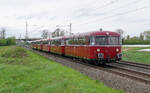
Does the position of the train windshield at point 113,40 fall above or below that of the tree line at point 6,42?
below

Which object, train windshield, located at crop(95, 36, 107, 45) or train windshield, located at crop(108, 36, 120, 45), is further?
train windshield, located at crop(108, 36, 120, 45)

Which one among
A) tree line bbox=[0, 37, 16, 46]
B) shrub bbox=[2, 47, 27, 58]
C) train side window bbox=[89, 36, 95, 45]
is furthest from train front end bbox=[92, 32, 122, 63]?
tree line bbox=[0, 37, 16, 46]

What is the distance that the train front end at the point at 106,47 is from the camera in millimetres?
14203

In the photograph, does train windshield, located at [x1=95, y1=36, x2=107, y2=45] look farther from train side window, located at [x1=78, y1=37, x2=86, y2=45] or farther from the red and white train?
train side window, located at [x1=78, y1=37, x2=86, y2=45]

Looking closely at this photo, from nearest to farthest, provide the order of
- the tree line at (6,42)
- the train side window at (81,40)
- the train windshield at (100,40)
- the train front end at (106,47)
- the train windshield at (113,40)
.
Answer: the train front end at (106,47) < the train windshield at (100,40) < the train windshield at (113,40) < the train side window at (81,40) < the tree line at (6,42)

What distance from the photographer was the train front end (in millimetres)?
14203

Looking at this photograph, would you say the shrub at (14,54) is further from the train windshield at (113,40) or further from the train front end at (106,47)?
the train windshield at (113,40)

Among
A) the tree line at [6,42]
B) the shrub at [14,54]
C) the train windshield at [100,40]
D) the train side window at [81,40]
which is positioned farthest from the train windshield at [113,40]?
the tree line at [6,42]

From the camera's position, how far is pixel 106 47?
14.3 meters

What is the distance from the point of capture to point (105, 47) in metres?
14.3

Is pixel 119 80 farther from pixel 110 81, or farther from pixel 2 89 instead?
pixel 2 89

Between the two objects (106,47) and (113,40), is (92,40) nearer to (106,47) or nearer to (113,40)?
(106,47)

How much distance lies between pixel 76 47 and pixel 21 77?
8.65m

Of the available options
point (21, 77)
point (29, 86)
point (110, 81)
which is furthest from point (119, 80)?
point (21, 77)
